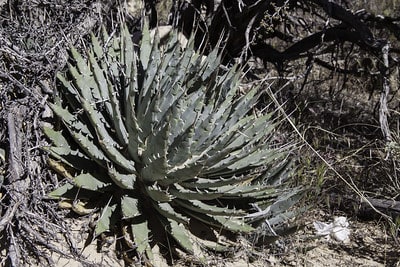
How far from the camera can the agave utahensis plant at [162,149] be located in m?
3.54

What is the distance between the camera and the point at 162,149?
11.3 ft

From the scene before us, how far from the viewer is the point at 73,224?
3.73 meters

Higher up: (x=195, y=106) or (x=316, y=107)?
(x=195, y=106)

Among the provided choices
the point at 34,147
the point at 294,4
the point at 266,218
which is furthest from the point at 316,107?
the point at 34,147

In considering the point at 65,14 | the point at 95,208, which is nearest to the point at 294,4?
the point at 65,14

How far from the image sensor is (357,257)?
14.1 feet

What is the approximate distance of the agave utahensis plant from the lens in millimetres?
3541

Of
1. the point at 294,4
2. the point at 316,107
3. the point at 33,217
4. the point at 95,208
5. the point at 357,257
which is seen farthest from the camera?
the point at 316,107

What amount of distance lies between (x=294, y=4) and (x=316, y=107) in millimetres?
1074

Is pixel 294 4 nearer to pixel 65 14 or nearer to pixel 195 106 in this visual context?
pixel 65 14

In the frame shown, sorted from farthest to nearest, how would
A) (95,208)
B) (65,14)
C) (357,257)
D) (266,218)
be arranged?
1. (65,14)
2. (357,257)
3. (266,218)
4. (95,208)

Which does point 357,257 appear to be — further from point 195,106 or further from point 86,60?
point 86,60

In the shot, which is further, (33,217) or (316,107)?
(316,107)

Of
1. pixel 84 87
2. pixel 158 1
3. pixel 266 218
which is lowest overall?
pixel 266 218
